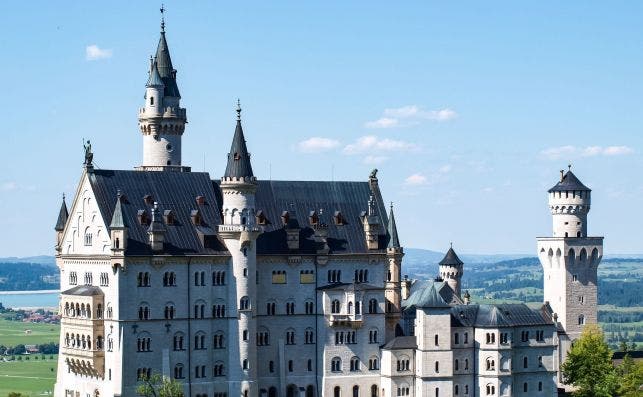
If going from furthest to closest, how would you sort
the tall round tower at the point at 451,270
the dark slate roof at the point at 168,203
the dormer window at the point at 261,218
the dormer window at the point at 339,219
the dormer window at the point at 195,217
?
the tall round tower at the point at 451,270, the dormer window at the point at 339,219, the dormer window at the point at 261,218, the dormer window at the point at 195,217, the dark slate roof at the point at 168,203

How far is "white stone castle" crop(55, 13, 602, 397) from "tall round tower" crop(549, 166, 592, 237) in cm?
1485

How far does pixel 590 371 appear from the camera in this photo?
476 ft

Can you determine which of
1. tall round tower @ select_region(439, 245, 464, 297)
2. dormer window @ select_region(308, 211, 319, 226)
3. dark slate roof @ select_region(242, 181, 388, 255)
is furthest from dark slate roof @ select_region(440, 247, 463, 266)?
dormer window @ select_region(308, 211, 319, 226)

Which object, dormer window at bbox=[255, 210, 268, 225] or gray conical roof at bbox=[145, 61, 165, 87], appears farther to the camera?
gray conical roof at bbox=[145, 61, 165, 87]

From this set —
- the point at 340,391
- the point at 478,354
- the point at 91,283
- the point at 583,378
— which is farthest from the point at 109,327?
the point at 583,378

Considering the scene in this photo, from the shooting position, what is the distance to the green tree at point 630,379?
145 m

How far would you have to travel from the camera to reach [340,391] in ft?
442

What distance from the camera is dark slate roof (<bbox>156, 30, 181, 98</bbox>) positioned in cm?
14150

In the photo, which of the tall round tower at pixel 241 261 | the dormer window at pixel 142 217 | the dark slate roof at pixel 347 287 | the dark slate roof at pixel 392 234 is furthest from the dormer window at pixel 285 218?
the dormer window at pixel 142 217

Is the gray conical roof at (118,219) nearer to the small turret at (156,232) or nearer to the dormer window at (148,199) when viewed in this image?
the small turret at (156,232)

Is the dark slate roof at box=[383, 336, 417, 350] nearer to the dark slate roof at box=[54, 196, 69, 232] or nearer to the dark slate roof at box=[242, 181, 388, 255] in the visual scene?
the dark slate roof at box=[242, 181, 388, 255]

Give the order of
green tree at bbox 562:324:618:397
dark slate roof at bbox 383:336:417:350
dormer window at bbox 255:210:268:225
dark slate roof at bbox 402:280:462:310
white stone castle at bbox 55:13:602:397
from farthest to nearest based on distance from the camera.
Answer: green tree at bbox 562:324:618:397 → dark slate roof at bbox 402:280:462:310 → dark slate roof at bbox 383:336:417:350 → dormer window at bbox 255:210:268:225 → white stone castle at bbox 55:13:602:397

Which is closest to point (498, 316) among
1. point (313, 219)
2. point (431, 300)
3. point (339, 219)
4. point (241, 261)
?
point (431, 300)

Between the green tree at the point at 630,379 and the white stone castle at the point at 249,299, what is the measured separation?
7726mm
